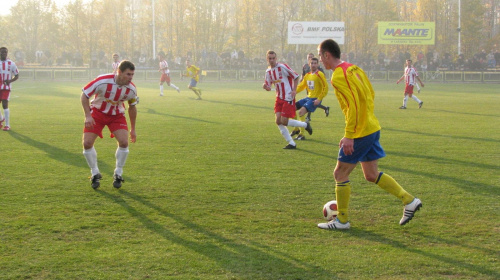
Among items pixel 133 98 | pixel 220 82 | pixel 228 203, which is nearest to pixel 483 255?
pixel 228 203

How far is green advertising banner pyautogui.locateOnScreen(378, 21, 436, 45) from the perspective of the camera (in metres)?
51.7

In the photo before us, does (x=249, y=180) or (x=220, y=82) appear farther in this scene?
(x=220, y=82)

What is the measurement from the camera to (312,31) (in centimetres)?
5084

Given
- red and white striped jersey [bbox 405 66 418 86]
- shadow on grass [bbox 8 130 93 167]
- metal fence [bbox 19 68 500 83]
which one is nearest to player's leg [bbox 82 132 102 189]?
shadow on grass [bbox 8 130 93 167]

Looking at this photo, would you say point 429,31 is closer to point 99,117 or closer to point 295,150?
point 295,150

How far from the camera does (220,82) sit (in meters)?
45.3

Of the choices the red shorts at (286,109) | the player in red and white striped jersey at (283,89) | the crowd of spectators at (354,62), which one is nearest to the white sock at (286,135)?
the player in red and white striped jersey at (283,89)

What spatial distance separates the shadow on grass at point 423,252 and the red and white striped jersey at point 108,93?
3.42 meters

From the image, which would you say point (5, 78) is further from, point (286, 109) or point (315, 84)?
point (315, 84)

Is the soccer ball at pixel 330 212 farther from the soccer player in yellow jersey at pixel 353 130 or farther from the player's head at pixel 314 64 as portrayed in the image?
the player's head at pixel 314 64

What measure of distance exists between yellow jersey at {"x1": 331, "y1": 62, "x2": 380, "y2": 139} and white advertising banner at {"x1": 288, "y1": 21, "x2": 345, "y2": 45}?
1815 inches

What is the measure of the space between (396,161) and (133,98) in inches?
191

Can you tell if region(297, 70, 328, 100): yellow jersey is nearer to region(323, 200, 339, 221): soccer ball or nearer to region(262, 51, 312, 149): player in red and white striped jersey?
region(262, 51, 312, 149): player in red and white striped jersey

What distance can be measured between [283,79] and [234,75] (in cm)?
3554
